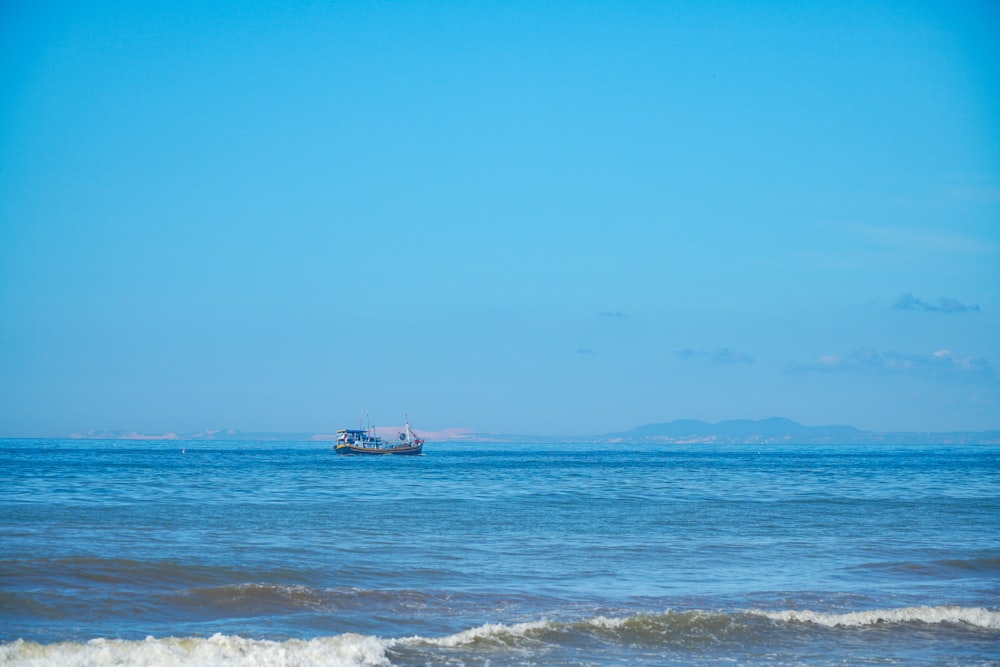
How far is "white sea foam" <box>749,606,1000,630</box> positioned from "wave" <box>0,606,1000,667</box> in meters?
0.02

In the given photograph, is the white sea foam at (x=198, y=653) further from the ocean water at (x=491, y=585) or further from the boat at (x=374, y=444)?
the boat at (x=374, y=444)

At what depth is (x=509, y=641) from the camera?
1440 cm

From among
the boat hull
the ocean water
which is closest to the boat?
the boat hull

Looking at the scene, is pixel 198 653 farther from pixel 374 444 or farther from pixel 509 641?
pixel 374 444

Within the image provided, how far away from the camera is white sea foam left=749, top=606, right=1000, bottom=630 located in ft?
52.9

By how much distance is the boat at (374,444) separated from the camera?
4925 inches

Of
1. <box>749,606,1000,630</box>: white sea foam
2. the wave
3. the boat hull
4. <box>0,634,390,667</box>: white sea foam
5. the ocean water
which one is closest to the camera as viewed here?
<box>0,634,390,667</box>: white sea foam

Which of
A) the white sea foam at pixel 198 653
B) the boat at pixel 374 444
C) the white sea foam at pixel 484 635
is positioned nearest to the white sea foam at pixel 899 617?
the white sea foam at pixel 484 635

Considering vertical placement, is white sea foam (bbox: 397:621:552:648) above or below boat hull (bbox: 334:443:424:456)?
above

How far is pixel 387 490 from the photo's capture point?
4969cm

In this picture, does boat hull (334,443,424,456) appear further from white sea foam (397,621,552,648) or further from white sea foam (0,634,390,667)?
white sea foam (0,634,390,667)

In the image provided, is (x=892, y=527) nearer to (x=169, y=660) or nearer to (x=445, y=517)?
(x=445, y=517)

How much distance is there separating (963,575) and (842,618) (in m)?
7.10

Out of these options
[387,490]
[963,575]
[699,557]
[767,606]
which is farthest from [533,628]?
[387,490]
